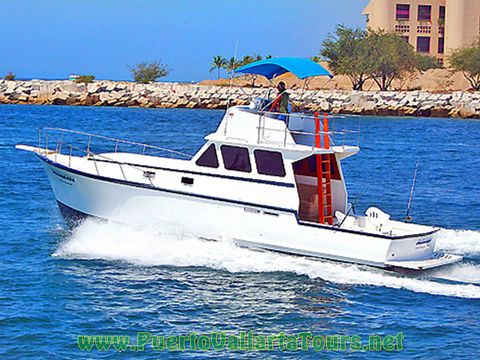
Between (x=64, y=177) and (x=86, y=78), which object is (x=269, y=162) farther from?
(x=86, y=78)

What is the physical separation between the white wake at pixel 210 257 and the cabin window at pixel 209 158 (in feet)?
4.07

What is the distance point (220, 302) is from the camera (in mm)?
13586

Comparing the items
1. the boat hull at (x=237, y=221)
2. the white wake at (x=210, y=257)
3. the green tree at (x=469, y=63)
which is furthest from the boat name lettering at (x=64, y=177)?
the green tree at (x=469, y=63)

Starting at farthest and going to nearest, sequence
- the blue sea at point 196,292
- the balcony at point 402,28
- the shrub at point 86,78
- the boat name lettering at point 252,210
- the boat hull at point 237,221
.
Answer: the balcony at point 402,28 < the shrub at point 86,78 < the boat name lettering at point 252,210 < the boat hull at point 237,221 < the blue sea at point 196,292

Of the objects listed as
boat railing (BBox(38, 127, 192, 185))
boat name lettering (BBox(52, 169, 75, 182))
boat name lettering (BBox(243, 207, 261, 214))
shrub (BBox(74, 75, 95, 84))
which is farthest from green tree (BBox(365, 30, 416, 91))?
boat name lettering (BBox(243, 207, 261, 214))

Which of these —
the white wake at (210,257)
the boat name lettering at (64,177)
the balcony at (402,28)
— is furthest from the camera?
the balcony at (402,28)

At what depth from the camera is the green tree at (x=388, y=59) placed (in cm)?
8188

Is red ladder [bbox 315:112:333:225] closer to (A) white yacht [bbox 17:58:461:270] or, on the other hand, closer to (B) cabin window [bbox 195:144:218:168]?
(A) white yacht [bbox 17:58:461:270]

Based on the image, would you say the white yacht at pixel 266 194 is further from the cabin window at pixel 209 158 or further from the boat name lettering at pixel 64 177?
the boat name lettering at pixel 64 177

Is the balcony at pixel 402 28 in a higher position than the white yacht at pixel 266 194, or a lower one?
higher

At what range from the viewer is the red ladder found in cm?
1570


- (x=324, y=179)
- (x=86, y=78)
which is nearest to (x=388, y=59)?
(x=86, y=78)

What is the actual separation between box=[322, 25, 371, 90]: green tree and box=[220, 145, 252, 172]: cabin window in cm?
6777

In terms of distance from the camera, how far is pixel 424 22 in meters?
102
